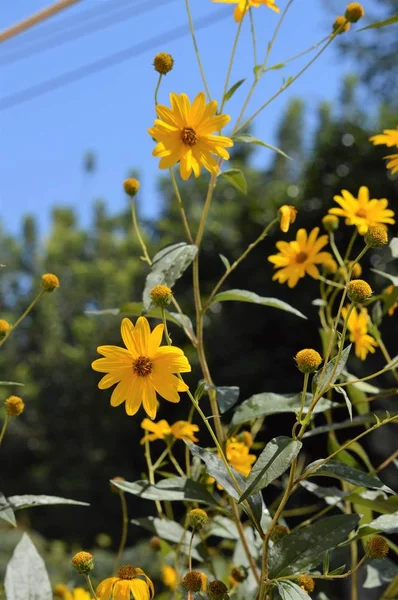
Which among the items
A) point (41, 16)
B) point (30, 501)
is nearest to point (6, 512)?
point (30, 501)

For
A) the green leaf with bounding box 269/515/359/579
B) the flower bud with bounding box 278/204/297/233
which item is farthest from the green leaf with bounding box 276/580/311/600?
the flower bud with bounding box 278/204/297/233

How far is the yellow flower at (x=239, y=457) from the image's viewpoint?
0.68 metres

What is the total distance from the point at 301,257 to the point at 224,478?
Answer: 0.34 meters

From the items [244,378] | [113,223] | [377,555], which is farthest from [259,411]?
[113,223]

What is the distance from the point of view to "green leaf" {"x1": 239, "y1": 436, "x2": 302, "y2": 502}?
46cm

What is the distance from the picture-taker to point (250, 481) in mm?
465

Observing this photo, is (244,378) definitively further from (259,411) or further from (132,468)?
(259,411)

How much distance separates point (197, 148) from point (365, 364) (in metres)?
4.45

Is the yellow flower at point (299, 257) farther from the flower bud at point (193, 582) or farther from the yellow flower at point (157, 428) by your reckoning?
the flower bud at point (193, 582)

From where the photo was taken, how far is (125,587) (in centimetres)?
48

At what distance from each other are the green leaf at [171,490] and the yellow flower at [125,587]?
0.08m

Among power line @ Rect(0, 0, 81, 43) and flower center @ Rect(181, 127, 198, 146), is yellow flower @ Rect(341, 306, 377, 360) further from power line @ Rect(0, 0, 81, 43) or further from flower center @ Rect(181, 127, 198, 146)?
power line @ Rect(0, 0, 81, 43)

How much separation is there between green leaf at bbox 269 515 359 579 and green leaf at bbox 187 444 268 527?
0.07ft

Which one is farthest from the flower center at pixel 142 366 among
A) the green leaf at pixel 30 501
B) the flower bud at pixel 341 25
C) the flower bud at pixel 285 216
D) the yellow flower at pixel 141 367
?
the flower bud at pixel 341 25
